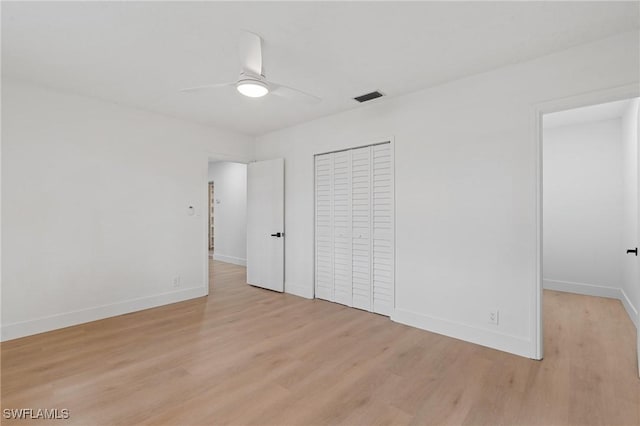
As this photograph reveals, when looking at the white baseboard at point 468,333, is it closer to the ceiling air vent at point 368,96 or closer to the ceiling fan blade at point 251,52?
the ceiling air vent at point 368,96

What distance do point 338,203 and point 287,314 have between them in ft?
5.30

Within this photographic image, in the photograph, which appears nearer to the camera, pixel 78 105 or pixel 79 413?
pixel 79 413

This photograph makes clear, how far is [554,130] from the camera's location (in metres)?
4.90

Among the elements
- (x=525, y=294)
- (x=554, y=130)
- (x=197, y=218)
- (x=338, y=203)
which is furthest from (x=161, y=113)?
(x=554, y=130)

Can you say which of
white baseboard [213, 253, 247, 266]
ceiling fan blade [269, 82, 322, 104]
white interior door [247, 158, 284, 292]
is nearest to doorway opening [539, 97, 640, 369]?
ceiling fan blade [269, 82, 322, 104]

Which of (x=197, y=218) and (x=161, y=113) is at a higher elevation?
(x=161, y=113)

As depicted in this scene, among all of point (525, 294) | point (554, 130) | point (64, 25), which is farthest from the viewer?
point (554, 130)

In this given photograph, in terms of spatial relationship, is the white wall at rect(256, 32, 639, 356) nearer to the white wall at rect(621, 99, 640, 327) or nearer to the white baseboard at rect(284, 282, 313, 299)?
the white baseboard at rect(284, 282, 313, 299)

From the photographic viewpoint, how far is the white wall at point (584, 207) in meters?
4.42

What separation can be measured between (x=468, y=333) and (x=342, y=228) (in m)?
1.92

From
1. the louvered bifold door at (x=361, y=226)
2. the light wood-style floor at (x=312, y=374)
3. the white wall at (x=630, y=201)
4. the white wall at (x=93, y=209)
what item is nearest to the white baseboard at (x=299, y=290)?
the louvered bifold door at (x=361, y=226)

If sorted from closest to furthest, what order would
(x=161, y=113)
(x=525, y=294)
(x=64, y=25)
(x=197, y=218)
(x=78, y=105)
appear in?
(x=64, y=25), (x=525, y=294), (x=78, y=105), (x=161, y=113), (x=197, y=218)

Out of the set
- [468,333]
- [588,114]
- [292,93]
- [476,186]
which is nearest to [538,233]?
[476,186]

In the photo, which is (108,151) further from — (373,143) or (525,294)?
(525,294)
